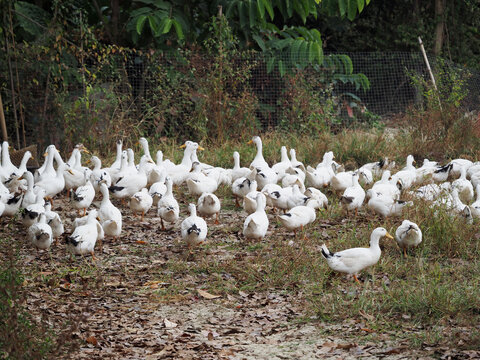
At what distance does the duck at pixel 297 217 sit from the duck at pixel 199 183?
1.82 m

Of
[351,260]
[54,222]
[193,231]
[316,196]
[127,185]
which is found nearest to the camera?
[351,260]

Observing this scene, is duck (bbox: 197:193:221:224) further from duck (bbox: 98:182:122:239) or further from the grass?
duck (bbox: 98:182:122:239)

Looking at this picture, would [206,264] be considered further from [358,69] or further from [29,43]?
[358,69]

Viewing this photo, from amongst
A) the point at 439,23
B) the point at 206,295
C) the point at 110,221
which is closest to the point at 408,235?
the point at 206,295

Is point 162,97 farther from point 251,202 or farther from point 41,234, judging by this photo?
point 41,234

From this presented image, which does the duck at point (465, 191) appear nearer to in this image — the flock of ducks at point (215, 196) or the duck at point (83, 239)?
the flock of ducks at point (215, 196)

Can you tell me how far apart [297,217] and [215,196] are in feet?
3.73

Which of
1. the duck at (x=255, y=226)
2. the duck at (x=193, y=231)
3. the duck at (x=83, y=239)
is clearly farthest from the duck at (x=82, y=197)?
the duck at (x=255, y=226)

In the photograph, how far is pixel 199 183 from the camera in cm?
907

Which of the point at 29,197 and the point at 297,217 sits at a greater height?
the point at 29,197

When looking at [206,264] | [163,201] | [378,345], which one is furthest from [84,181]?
[378,345]

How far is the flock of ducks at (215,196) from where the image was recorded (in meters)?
6.90

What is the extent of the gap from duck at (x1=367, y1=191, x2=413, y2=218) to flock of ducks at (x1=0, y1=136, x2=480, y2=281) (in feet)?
0.04

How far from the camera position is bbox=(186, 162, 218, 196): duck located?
Answer: 9.05 meters
